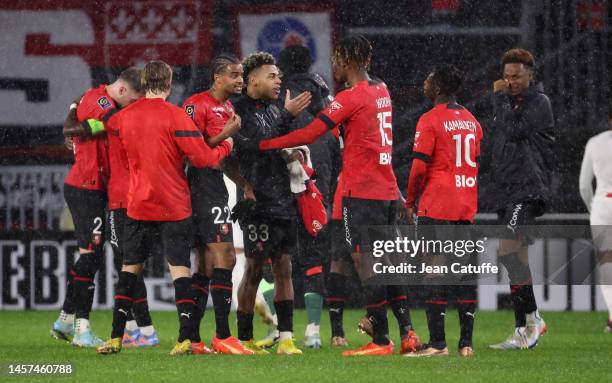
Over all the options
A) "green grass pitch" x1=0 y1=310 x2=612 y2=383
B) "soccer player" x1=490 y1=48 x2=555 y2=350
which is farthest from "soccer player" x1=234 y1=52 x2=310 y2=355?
"soccer player" x1=490 y1=48 x2=555 y2=350

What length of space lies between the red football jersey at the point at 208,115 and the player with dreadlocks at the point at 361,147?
0.96 ft

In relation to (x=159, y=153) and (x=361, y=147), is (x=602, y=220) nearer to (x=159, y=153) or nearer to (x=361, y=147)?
(x=361, y=147)

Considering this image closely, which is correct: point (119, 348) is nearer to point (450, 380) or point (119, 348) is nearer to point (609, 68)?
point (450, 380)

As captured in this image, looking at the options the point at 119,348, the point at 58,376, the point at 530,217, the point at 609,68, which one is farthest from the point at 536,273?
the point at 58,376

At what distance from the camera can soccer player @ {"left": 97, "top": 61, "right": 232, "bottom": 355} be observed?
7875mm

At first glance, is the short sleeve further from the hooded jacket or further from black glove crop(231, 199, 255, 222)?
the hooded jacket

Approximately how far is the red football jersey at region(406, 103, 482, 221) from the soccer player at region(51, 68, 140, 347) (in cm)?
209

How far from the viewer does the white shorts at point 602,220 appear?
1094 cm

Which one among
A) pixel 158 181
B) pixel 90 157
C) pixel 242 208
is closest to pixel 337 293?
pixel 242 208

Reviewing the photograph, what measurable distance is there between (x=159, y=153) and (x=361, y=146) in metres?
1.25

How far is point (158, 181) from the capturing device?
7.90m

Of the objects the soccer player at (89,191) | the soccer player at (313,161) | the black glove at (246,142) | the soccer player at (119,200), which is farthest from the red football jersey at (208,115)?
the soccer player at (313,161)

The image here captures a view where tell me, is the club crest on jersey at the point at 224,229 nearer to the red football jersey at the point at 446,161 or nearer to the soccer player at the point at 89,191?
the red football jersey at the point at 446,161

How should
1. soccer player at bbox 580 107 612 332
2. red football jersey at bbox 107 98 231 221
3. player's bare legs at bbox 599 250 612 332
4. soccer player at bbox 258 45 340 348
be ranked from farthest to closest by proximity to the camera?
soccer player at bbox 580 107 612 332
player's bare legs at bbox 599 250 612 332
soccer player at bbox 258 45 340 348
red football jersey at bbox 107 98 231 221
